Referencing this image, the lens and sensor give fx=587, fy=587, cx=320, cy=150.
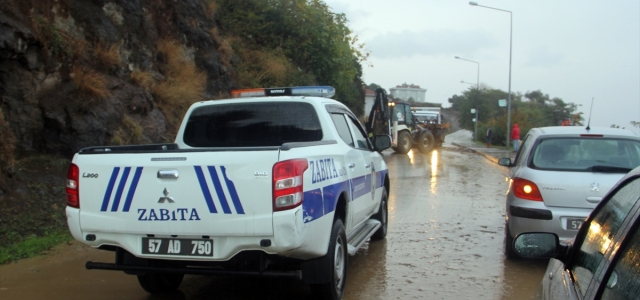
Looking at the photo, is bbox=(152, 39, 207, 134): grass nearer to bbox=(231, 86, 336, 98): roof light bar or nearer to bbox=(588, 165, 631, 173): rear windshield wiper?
bbox=(231, 86, 336, 98): roof light bar

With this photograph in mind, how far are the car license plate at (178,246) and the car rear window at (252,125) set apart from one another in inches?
71.0

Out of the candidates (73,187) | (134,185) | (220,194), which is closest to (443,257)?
(220,194)

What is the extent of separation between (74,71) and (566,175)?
8.23 metres

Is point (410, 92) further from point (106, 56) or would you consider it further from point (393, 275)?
point (393, 275)

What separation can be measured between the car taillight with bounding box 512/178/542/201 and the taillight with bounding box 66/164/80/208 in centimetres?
460

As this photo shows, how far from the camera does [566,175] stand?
251 inches

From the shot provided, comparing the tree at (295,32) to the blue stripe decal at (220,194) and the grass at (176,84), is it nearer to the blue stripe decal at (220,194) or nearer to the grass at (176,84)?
the grass at (176,84)

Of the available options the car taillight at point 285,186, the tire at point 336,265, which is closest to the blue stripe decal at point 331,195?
the tire at point 336,265

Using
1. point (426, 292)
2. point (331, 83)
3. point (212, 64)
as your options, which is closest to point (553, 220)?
point (426, 292)

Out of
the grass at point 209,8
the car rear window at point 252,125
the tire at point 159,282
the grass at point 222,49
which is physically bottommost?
the tire at point 159,282

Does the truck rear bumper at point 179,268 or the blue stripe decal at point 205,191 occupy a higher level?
the blue stripe decal at point 205,191

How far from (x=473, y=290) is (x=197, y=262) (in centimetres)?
276

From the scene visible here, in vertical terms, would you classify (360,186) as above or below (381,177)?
above

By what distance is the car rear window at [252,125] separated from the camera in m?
6.05
